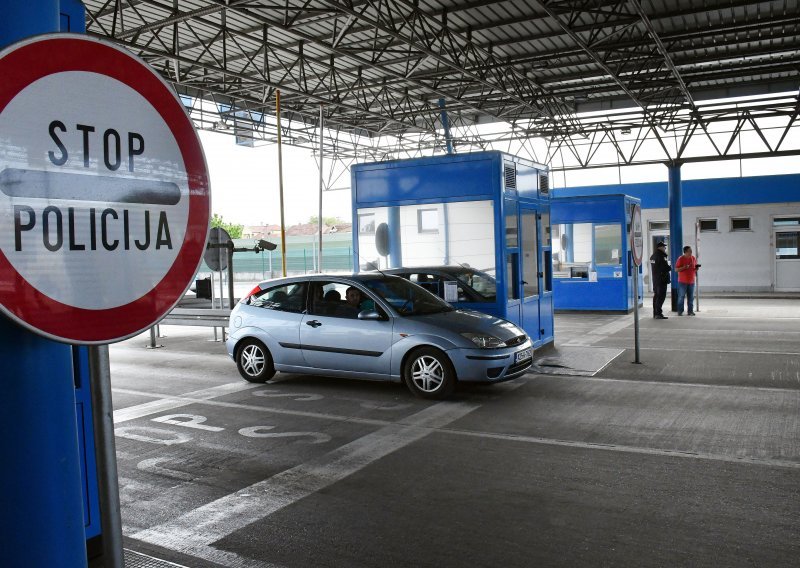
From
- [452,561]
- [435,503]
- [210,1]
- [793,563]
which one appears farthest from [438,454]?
[210,1]

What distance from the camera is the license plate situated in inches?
346

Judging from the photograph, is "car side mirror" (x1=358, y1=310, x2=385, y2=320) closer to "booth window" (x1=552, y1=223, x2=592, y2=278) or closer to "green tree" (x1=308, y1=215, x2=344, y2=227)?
"booth window" (x1=552, y1=223, x2=592, y2=278)

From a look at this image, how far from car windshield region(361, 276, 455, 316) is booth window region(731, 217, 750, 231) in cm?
2169

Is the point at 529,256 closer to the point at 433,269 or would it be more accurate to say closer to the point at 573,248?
the point at 433,269

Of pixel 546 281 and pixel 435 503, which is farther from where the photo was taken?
pixel 546 281

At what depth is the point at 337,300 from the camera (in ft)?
30.8

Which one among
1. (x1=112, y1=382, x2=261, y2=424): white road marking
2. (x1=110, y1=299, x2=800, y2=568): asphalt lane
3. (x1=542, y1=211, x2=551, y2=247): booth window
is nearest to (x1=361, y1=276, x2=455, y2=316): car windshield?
(x1=110, y1=299, x2=800, y2=568): asphalt lane

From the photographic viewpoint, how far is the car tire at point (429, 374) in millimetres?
8508

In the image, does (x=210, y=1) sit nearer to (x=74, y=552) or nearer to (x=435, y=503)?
(x=435, y=503)

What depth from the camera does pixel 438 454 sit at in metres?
6.30

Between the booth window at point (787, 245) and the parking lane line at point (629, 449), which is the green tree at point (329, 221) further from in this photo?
the parking lane line at point (629, 449)

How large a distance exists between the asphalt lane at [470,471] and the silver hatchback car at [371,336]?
343mm

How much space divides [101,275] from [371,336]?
7.50m

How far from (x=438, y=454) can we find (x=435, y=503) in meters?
1.23
